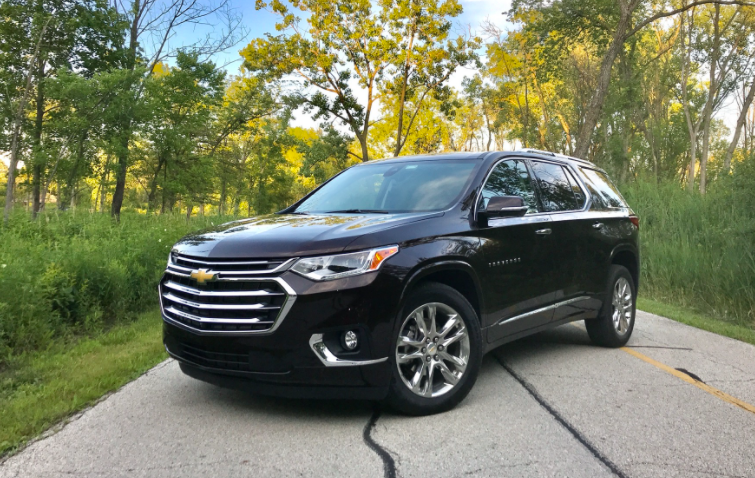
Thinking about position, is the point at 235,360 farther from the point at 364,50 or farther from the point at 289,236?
the point at 364,50

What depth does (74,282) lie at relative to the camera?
21.0 feet

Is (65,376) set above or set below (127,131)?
below

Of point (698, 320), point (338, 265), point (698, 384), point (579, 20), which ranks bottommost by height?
point (698, 320)

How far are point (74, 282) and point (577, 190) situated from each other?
575 centimetres

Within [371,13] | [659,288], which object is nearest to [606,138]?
[371,13]

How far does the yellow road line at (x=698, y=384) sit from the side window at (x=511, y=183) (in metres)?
1.93

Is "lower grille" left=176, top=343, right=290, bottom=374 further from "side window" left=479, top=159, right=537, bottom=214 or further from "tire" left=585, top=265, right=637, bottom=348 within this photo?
"tire" left=585, top=265, right=637, bottom=348

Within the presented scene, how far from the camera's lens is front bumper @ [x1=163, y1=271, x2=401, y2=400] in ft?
10.8

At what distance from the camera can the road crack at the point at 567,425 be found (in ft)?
9.87

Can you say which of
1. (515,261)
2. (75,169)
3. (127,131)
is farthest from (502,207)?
(75,169)

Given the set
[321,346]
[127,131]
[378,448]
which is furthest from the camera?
[127,131]

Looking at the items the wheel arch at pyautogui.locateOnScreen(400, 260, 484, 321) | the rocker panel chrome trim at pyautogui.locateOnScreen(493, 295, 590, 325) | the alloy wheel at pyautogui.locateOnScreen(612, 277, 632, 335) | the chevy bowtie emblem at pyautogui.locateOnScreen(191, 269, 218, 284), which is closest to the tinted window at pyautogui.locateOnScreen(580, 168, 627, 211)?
the alloy wheel at pyautogui.locateOnScreen(612, 277, 632, 335)

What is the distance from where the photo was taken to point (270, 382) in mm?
3389

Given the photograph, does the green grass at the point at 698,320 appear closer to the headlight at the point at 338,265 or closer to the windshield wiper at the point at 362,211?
the windshield wiper at the point at 362,211
